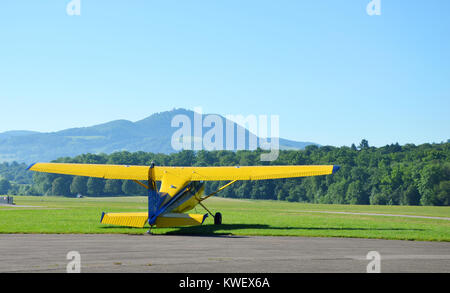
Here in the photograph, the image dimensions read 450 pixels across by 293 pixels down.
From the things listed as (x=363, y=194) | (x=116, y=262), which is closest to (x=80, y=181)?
(x=363, y=194)

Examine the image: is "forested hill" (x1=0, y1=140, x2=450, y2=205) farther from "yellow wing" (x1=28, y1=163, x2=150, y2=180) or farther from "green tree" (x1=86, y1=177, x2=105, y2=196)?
"yellow wing" (x1=28, y1=163, x2=150, y2=180)

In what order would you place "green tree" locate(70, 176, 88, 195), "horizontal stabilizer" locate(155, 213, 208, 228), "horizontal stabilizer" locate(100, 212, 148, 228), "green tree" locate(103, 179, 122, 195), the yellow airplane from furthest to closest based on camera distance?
1. "green tree" locate(70, 176, 88, 195)
2. "green tree" locate(103, 179, 122, 195)
3. the yellow airplane
4. "horizontal stabilizer" locate(100, 212, 148, 228)
5. "horizontal stabilizer" locate(155, 213, 208, 228)

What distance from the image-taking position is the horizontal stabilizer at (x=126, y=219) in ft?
71.6

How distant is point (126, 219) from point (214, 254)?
7.02 m

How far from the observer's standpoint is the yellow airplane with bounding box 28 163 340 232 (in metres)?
22.2

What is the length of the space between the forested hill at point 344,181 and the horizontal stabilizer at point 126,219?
8839 centimetres

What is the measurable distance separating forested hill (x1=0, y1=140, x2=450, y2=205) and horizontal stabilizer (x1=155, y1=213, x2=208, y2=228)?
87.6 metres

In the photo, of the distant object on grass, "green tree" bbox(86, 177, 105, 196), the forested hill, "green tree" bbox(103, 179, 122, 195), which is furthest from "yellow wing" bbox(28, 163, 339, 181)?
"green tree" bbox(86, 177, 105, 196)

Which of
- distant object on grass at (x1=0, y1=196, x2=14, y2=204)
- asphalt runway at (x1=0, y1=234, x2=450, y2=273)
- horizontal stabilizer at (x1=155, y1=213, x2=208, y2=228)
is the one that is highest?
horizontal stabilizer at (x1=155, y1=213, x2=208, y2=228)

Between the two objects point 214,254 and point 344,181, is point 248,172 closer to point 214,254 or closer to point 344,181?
point 214,254

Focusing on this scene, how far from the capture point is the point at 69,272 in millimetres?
12117

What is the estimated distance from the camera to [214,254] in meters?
15.9
